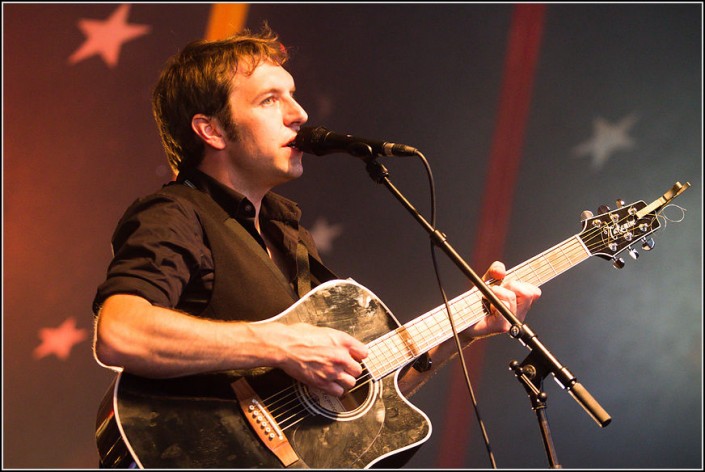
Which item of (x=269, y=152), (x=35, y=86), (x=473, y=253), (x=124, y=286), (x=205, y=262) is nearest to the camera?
(x=124, y=286)

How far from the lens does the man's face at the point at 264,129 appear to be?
237 cm

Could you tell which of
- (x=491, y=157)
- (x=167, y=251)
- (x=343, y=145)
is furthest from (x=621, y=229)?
(x=491, y=157)

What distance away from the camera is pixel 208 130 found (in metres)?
2.45

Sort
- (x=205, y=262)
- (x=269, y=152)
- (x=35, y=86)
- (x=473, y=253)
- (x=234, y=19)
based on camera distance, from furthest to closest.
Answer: (x=473, y=253) < (x=234, y=19) < (x=35, y=86) < (x=269, y=152) < (x=205, y=262)

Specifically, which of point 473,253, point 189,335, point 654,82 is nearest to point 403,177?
point 473,253

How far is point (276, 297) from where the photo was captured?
6.81ft

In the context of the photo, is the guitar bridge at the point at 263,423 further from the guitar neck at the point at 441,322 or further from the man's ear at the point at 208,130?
the man's ear at the point at 208,130

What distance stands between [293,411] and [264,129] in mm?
1009

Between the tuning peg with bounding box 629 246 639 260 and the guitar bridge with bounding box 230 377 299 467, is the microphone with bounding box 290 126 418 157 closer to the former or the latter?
the guitar bridge with bounding box 230 377 299 467

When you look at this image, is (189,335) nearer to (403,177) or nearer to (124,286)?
(124,286)

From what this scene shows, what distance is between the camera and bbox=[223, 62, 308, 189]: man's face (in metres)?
2.37

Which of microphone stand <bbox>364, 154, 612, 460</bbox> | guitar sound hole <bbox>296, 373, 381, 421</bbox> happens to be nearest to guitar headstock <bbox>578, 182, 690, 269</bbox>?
microphone stand <bbox>364, 154, 612, 460</bbox>

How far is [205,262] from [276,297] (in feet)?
0.80

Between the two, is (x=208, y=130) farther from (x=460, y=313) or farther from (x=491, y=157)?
(x=491, y=157)
